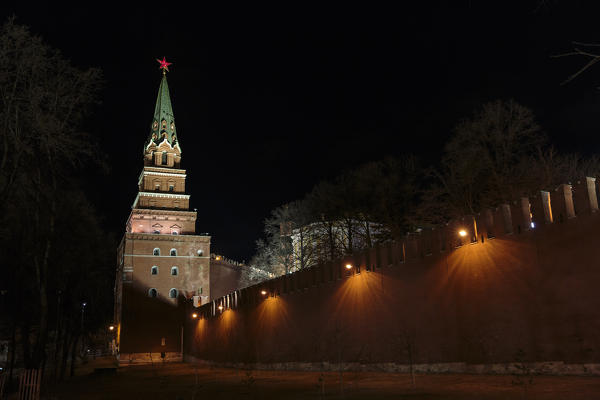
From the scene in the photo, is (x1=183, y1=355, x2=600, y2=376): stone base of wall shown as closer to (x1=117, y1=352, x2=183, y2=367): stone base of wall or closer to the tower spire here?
(x1=117, y1=352, x2=183, y2=367): stone base of wall

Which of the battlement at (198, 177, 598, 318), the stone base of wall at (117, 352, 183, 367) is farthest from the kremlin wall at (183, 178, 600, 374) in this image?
the stone base of wall at (117, 352, 183, 367)

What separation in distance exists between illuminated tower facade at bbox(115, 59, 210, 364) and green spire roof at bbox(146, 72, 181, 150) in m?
0.11

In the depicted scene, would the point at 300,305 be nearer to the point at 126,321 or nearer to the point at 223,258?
the point at 126,321

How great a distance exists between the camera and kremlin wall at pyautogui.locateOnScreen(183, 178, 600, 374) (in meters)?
13.9

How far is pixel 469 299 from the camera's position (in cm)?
1673

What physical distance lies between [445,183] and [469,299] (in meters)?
11.1

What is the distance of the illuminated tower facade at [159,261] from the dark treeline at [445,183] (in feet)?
60.6

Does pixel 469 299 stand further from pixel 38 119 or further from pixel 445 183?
pixel 38 119

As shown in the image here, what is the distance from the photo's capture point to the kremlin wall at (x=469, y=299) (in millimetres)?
13922

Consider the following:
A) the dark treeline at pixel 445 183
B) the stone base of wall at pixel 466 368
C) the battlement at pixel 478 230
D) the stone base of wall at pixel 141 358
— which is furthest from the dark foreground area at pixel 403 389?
the stone base of wall at pixel 141 358

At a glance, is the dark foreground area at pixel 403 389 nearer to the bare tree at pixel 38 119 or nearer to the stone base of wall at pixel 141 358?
the bare tree at pixel 38 119

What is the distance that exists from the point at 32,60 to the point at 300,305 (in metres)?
16.5

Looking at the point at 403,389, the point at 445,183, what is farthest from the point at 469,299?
the point at 445,183

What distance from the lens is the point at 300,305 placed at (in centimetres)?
2495
